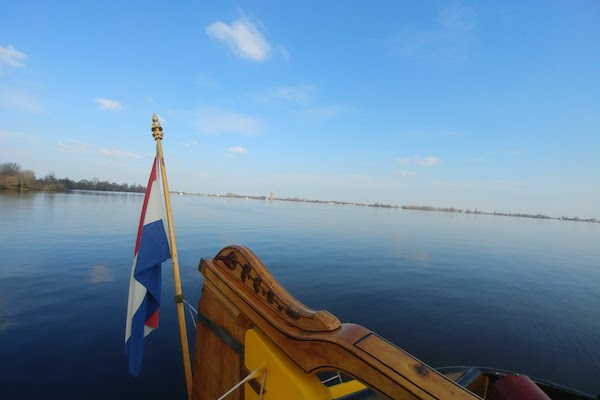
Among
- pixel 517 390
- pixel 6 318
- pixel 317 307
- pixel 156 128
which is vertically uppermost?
pixel 156 128

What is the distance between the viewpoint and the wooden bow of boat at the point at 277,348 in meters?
1.10

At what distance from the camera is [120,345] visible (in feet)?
18.3

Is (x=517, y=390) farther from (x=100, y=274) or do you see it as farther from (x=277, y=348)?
(x=100, y=274)

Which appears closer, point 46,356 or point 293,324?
point 293,324

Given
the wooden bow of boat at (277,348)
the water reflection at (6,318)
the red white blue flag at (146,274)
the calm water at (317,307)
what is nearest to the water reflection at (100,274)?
the calm water at (317,307)

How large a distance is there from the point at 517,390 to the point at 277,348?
2.21 m

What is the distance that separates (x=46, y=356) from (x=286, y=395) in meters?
6.12

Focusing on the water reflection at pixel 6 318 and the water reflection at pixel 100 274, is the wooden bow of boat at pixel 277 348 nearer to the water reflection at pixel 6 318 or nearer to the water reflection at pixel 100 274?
the water reflection at pixel 6 318

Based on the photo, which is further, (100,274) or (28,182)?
(28,182)

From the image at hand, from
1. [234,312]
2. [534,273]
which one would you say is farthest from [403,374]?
[534,273]

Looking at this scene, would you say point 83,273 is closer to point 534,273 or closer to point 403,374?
point 403,374

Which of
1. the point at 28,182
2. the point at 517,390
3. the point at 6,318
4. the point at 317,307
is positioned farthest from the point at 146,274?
the point at 28,182

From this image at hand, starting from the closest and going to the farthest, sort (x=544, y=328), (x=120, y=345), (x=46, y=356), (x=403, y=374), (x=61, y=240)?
(x=403, y=374) < (x=46, y=356) < (x=120, y=345) < (x=544, y=328) < (x=61, y=240)

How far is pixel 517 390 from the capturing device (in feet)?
7.55
